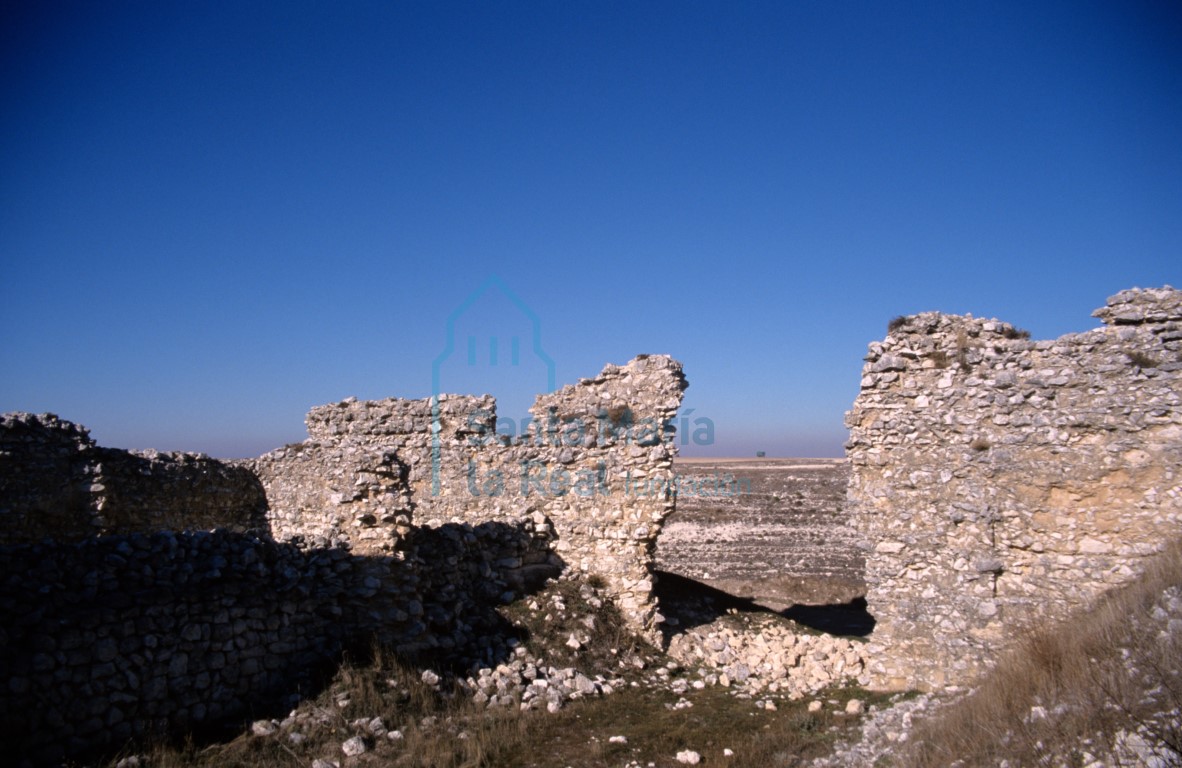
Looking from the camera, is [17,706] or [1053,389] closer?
[17,706]

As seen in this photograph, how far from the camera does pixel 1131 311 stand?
24.1 ft

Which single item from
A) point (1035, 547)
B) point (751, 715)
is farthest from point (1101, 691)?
point (751, 715)

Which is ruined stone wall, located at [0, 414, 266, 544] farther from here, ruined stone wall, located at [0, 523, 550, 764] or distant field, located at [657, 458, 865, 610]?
distant field, located at [657, 458, 865, 610]

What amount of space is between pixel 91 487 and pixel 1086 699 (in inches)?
559

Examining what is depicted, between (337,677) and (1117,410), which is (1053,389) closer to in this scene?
(1117,410)

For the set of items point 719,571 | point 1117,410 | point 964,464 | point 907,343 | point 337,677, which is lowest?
point 719,571

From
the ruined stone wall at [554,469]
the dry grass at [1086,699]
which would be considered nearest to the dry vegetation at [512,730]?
the dry grass at [1086,699]

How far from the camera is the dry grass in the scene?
4195mm

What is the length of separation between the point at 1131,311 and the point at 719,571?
1433 centimetres

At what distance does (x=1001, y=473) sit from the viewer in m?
7.87

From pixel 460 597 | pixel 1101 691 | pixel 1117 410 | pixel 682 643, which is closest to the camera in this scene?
pixel 1101 691

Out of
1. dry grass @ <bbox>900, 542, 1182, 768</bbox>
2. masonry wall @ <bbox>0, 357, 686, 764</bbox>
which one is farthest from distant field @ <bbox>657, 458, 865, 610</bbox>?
dry grass @ <bbox>900, 542, 1182, 768</bbox>

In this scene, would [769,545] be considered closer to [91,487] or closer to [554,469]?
[554,469]

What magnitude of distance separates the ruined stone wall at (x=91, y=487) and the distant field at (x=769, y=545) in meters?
12.3
